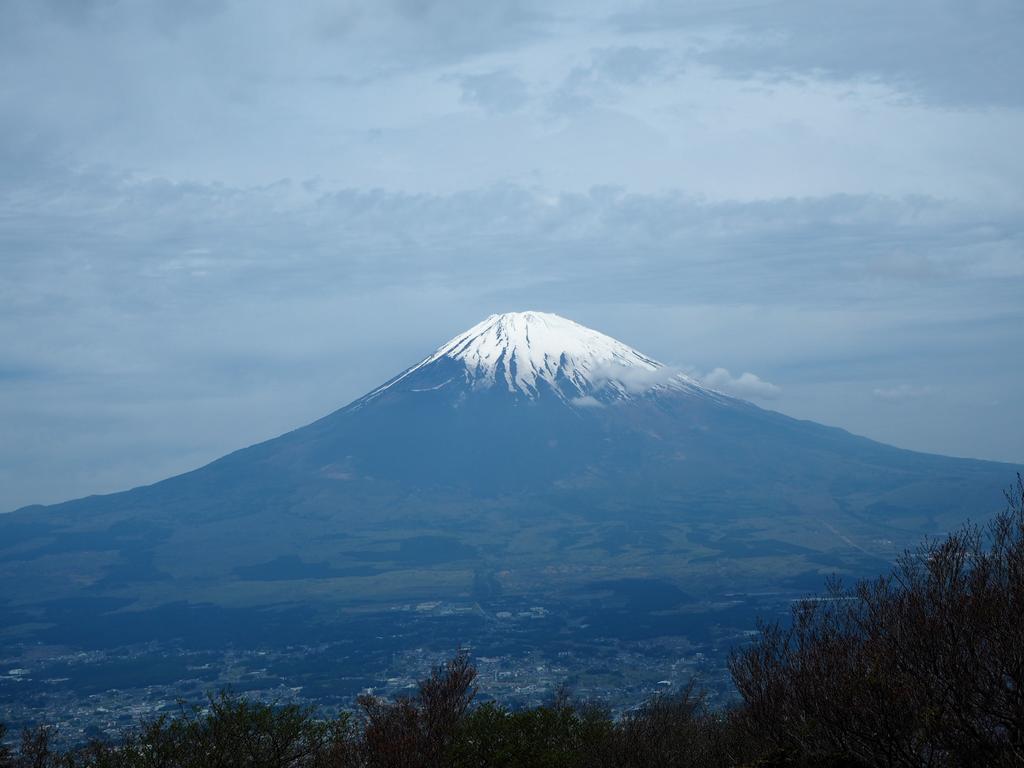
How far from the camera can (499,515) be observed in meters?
138

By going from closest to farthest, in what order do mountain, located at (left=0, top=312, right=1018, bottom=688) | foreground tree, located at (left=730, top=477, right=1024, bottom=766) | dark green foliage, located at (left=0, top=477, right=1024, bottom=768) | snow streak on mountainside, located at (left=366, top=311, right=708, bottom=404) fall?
1. foreground tree, located at (left=730, top=477, right=1024, bottom=766)
2. dark green foliage, located at (left=0, top=477, right=1024, bottom=768)
3. mountain, located at (left=0, top=312, right=1018, bottom=688)
4. snow streak on mountainside, located at (left=366, top=311, right=708, bottom=404)

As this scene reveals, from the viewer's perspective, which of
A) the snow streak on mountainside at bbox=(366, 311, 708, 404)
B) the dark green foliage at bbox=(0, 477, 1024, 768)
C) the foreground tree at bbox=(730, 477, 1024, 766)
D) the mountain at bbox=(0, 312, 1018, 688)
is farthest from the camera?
the snow streak on mountainside at bbox=(366, 311, 708, 404)

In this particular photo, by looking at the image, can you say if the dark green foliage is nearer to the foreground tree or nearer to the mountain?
the foreground tree

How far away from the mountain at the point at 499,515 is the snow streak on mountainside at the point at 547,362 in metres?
0.48

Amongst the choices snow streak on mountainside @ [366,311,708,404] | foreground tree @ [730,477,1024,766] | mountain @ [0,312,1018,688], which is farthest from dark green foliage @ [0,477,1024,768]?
snow streak on mountainside @ [366,311,708,404]

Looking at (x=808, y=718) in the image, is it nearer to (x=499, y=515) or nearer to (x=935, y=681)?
(x=935, y=681)

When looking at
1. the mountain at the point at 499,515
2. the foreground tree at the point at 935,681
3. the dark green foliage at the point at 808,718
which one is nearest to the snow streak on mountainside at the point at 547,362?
the mountain at the point at 499,515

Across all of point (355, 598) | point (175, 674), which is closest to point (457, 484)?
point (355, 598)

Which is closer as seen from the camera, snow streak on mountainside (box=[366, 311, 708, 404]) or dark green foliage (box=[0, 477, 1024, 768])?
dark green foliage (box=[0, 477, 1024, 768])

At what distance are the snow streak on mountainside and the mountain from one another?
48cm

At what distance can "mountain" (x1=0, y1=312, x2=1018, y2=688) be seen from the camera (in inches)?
4070

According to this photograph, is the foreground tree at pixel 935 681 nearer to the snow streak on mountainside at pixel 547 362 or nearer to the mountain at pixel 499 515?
the mountain at pixel 499 515

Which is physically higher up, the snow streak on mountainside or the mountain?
the snow streak on mountainside

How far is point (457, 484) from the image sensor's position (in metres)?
150
